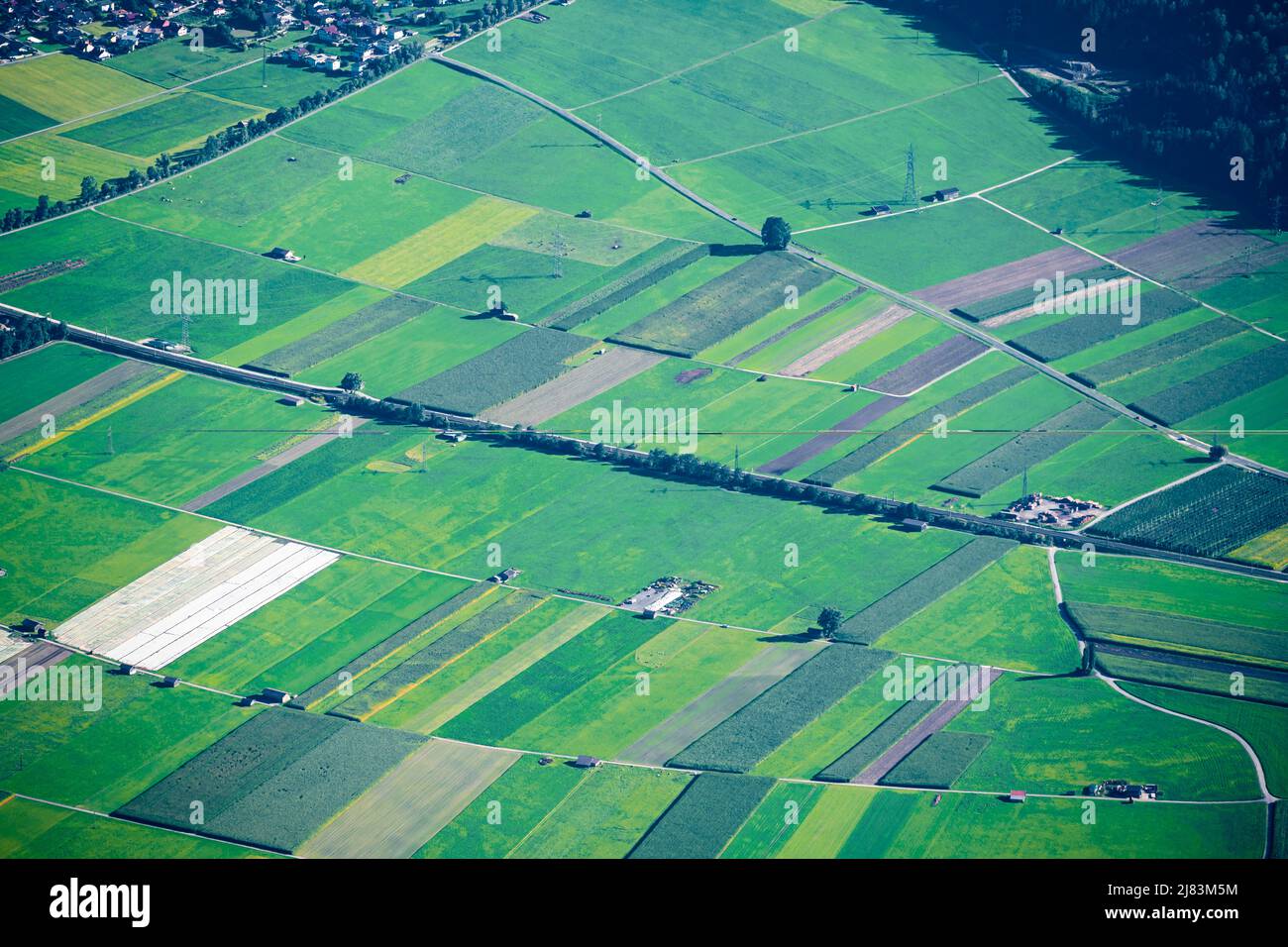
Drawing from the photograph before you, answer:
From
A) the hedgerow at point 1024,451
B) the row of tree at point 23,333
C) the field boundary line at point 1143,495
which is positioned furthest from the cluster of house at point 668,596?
the row of tree at point 23,333

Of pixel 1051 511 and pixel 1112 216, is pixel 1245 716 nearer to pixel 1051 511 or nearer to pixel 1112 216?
pixel 1051 511

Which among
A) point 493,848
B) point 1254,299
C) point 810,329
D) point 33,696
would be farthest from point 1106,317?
point 33,696

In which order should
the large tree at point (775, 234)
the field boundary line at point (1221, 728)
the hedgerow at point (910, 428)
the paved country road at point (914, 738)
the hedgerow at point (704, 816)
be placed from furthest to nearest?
the large tree at point (775, 234), the hedgerow at point (910, 428), the paved country road at point (914, 738), the field boundary line at point (1221, 728), the hedgerow at point (704, 816)

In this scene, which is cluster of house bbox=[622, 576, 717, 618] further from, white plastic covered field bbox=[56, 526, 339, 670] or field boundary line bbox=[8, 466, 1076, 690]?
white plastic covered field bbox=[56, 526, 339, 670]

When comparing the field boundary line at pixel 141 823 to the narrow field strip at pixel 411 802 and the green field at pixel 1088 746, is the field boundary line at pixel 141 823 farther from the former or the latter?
the green field at pixel 1088 746

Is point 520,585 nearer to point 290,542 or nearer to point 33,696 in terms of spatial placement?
point 290,542

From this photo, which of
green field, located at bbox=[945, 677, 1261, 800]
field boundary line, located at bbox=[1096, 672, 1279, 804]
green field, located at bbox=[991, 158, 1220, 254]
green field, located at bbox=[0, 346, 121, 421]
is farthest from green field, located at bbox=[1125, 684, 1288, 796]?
green field, located at bbox=[0, 346, 121, 421]
